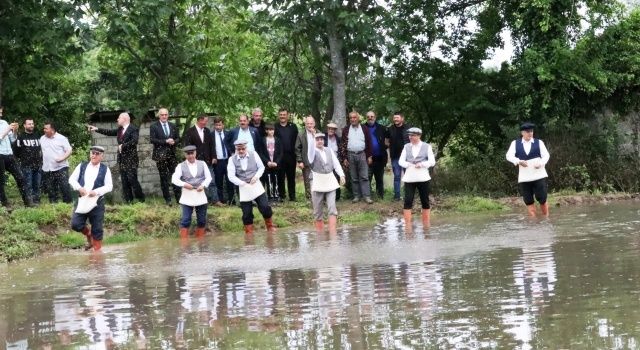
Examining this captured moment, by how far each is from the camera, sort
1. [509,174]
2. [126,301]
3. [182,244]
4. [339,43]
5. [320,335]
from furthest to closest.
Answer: [509,174], [339,43], [182,244], [126,301], [320,335]

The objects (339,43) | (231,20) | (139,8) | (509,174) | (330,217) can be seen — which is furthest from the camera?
(231,20)

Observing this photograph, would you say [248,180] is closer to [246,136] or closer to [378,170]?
[246,136]

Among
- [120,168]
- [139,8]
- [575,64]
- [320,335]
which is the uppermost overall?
[139,8]

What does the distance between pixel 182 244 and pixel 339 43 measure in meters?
6.99

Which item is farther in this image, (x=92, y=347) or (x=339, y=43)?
(x=339, y=43)

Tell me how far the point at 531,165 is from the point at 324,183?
11.9 feet

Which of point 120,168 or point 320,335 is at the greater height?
point 120,168

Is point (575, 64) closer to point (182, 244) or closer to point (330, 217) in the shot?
point (330, 217)

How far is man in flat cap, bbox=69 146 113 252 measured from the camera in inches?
592

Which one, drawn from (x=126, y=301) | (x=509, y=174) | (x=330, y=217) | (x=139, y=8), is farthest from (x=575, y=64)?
(x=126, y=301)

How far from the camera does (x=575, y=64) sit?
22031 mm

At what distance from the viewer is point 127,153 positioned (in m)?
19.2

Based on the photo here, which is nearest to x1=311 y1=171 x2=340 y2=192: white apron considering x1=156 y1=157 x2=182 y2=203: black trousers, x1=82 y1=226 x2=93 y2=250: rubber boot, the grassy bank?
the grassy bank

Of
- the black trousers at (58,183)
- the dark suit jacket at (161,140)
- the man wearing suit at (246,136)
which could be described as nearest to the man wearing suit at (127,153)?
the dark suit jacket at (161,140)
